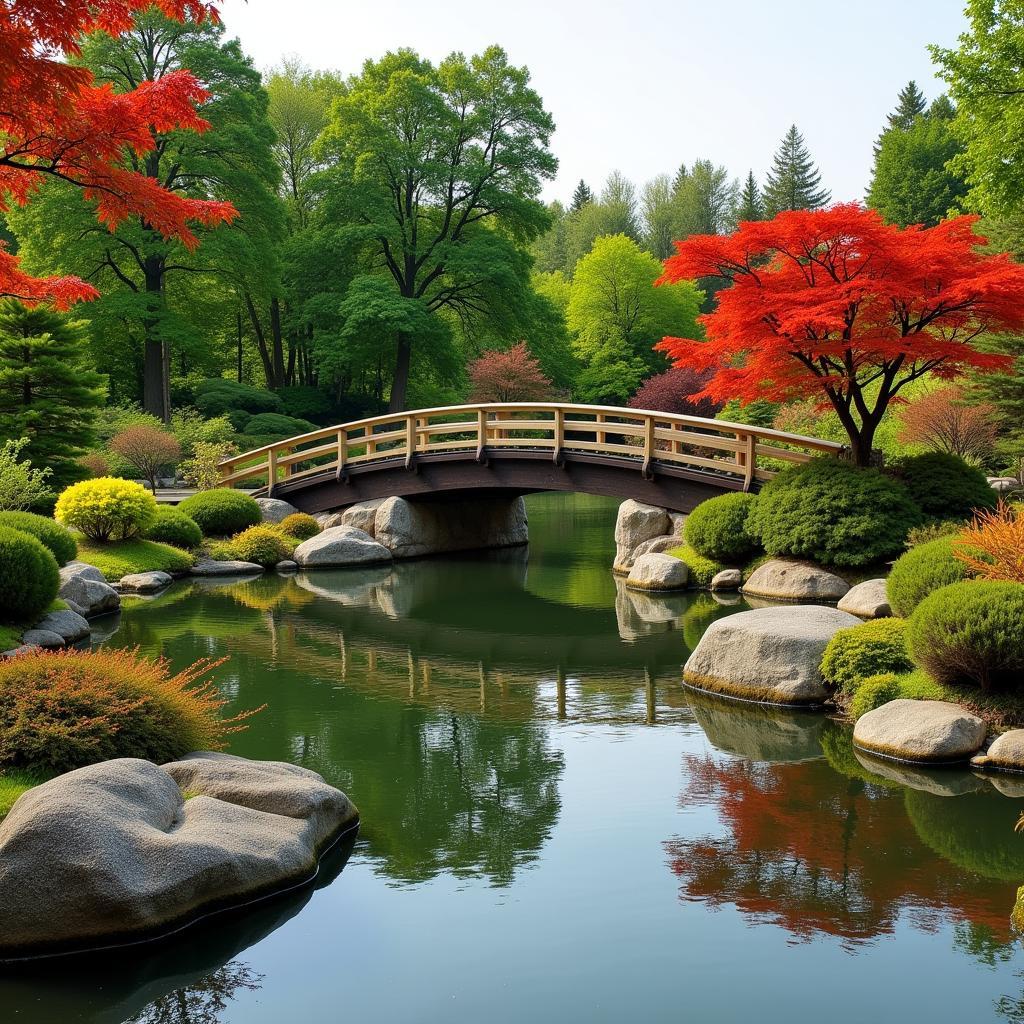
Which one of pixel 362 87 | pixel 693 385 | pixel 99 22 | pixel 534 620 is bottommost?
pixel 534 620

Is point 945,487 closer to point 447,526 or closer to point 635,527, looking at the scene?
point 635,527

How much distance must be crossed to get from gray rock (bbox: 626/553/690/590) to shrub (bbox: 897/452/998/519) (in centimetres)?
362

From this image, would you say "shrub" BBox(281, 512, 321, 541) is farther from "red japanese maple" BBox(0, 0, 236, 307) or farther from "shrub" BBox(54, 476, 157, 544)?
"red japanese maple" BBox(0, 0, 236, 307)

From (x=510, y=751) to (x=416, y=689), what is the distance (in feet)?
8.33

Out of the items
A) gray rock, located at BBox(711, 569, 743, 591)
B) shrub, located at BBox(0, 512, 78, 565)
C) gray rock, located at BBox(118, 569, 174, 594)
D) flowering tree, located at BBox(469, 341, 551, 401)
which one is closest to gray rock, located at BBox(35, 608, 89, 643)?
shrub, located at BBox(0, 512, 78, 565)

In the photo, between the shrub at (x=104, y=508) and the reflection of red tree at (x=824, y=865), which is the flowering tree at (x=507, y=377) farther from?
the reflection of red tree at (x=824, y=865)

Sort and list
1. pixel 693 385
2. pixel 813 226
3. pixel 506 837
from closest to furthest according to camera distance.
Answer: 1. pixel 506 837
2. pixel 813 226
3. pixel 693 385

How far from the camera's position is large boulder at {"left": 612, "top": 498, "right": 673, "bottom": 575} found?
1981 centimetres

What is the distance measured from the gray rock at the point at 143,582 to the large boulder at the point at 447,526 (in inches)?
201

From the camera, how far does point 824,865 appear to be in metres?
6.56

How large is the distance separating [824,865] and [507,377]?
31240 millimetres

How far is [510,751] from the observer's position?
9.23m

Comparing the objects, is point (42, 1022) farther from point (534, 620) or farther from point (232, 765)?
point (534, 620)

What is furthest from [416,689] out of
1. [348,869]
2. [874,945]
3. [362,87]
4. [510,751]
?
[362,87]
